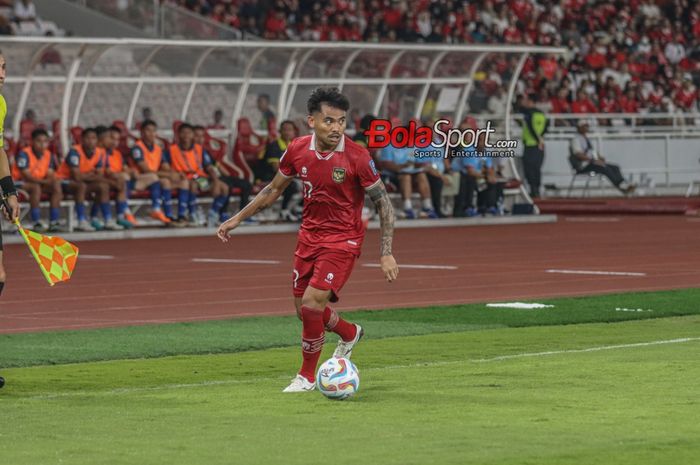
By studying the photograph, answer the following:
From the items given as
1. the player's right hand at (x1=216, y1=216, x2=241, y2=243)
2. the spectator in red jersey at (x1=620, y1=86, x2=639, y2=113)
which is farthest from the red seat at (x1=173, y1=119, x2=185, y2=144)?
the player's right hand at (x1=216, y1=216, x2=241, y2=243)

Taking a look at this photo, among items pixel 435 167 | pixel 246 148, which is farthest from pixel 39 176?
pixel 435 167

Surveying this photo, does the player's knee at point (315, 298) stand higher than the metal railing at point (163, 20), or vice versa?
the player's knee at point (315, 298)

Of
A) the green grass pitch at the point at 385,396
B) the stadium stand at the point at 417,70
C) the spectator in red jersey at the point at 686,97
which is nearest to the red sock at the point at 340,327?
the green grass pitch at the point at 385,396

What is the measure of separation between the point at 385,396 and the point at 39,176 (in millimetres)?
17533

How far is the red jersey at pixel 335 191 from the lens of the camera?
11.2 meters

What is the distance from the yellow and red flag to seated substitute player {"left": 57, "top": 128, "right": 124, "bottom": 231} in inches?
634

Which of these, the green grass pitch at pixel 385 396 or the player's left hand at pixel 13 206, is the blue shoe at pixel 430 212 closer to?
the green grass pitch at pixel 385 396

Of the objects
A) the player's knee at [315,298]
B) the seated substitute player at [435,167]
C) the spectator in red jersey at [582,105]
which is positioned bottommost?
the spectator in red jersey at [582,105]

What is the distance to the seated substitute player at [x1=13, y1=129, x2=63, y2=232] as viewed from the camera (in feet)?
89.5

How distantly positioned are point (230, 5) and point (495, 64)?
979 centimetres

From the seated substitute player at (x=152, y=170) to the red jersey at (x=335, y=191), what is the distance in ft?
58.0

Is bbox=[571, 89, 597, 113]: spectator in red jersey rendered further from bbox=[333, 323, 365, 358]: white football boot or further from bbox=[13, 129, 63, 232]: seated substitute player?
bbox=[333, 323, 365, 358]: white football boot

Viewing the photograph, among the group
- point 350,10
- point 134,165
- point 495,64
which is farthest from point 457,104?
point 350,10

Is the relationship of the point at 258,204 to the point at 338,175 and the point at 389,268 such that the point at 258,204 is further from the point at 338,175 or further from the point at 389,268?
the point at 389,268
